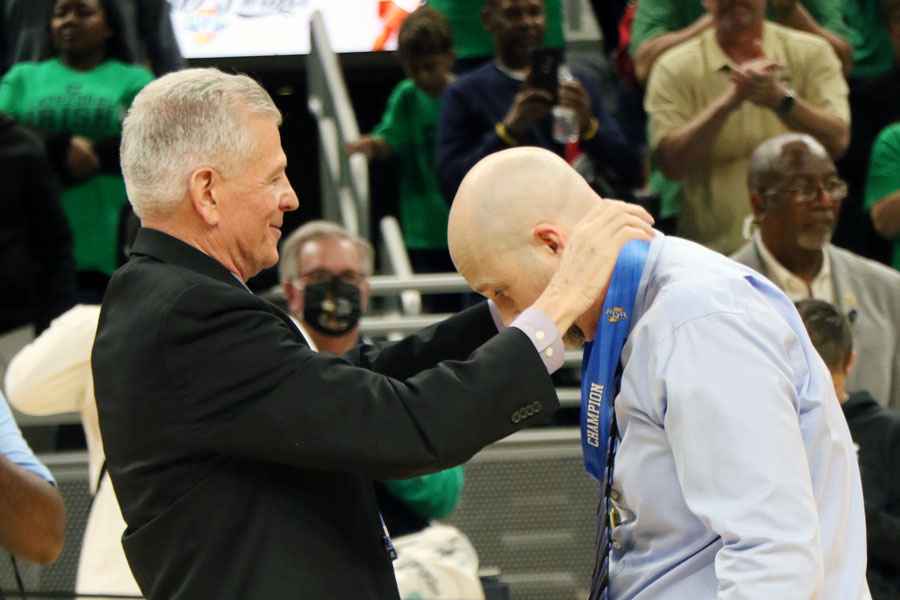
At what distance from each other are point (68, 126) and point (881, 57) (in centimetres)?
362

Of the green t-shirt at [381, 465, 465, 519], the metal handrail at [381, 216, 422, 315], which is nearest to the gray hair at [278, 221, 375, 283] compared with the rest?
the metal handrail at [381, 216, 422, 315]

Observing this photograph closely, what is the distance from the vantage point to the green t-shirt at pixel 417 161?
5.48 metres

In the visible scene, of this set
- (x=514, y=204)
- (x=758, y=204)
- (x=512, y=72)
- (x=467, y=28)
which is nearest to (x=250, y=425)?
(x=514, y=204)

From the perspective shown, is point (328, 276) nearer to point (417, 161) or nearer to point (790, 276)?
point (790, 276)

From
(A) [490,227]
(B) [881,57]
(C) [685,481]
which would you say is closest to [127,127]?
(A) [490,227]

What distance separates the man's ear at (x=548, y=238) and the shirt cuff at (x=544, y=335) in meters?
0.15

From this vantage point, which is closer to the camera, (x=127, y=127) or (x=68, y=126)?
(x=127, y=127)

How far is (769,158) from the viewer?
13.9 feet

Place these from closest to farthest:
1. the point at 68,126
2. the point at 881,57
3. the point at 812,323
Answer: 1. the point at 812,323
2. the point at 68,126
3. the point at 881,57

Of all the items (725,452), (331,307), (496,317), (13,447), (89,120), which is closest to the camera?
(725,452)

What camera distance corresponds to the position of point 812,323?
349 cm

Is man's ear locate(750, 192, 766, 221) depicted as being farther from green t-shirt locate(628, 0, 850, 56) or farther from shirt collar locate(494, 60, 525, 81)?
green t-shirt locate(628, 0, 850, 56)

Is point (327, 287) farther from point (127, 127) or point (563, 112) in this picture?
point (127, 127)

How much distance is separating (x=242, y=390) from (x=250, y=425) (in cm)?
5
